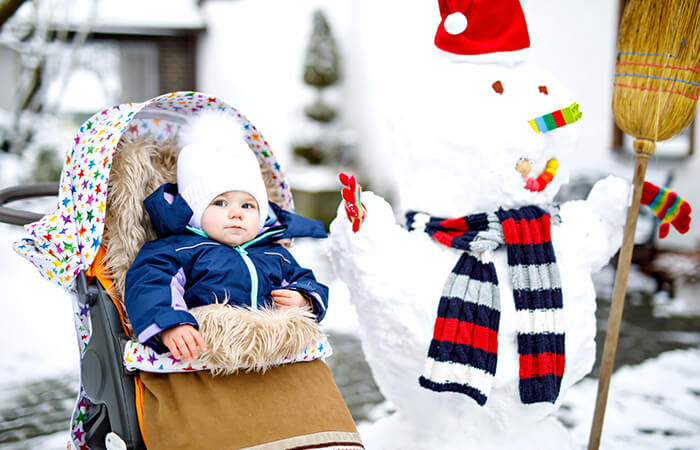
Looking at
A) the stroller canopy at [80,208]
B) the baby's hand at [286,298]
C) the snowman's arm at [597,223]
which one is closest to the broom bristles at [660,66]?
the snowman's arm at [597,223]

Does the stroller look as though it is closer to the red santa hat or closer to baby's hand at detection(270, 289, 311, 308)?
baby's hand at detection(270, 289, 311, 308)

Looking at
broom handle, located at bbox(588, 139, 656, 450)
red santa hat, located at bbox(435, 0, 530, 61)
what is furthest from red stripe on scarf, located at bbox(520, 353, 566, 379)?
red santa hat, located at bbox(435, 0, 530, 61)

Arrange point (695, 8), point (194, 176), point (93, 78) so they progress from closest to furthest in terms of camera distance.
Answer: point (194, 176), point (695, 8), point (93, 78)

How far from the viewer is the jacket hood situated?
178cm

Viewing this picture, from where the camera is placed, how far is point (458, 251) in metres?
2.06

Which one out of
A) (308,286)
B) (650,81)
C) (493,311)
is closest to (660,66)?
(650,81)

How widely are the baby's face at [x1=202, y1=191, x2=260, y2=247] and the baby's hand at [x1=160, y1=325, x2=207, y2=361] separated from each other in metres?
0.36

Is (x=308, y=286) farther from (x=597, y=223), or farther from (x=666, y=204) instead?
(x=666, y=204)

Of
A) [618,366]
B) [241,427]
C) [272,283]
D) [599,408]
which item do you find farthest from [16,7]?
[618,366]

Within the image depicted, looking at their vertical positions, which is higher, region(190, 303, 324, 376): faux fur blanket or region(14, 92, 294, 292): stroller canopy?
region(14, 92, 294, 292): stroller canopy

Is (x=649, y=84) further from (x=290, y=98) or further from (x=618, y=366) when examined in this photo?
(x=290, y=98)

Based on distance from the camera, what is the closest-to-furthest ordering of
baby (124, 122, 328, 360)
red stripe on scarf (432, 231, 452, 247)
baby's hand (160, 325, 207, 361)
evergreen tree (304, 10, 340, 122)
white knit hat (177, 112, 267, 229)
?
baby's hand (160, 325, 207, 361) < baby (124, 122, 328, 360) < white knit hat (177, 112, 267, 229) < red stripe on scarf (432, 231, 452, 247) < evergreen tree (304, 10, 340, 122)

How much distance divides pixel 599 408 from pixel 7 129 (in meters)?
6.67

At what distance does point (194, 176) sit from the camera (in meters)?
1.81
